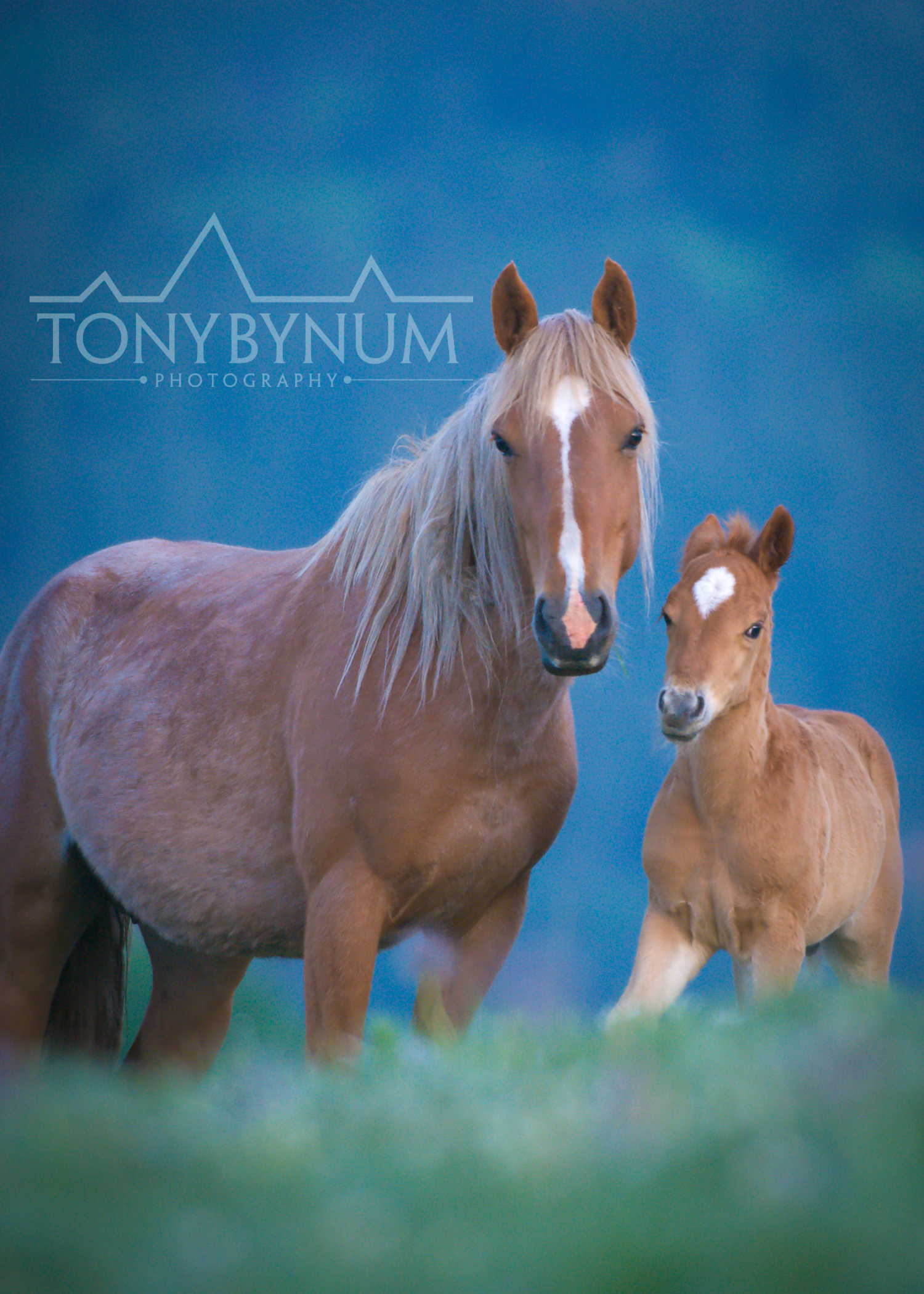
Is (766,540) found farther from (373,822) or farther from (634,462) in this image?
(373,822)

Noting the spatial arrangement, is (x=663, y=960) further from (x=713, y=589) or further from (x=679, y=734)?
(x=713, y=589)

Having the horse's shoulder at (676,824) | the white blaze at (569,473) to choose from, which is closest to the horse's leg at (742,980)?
the horse's shoulder at (676,824)

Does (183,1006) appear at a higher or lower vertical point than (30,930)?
lower

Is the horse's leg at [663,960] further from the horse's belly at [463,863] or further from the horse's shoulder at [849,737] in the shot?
the horse's shoulder at [849,737]

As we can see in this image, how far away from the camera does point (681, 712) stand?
6.00ft

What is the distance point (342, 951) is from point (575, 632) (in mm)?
607

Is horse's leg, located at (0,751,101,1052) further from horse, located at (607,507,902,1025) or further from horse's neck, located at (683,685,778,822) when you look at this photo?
horse's neck, located at (683,685,778,822)

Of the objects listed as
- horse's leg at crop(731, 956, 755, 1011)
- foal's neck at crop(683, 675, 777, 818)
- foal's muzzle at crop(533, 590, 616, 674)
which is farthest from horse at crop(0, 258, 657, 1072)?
horse's leg at crop(731, 956, 755, 1011)

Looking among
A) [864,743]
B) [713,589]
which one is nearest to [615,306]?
[713,589]

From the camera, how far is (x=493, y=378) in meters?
1.79

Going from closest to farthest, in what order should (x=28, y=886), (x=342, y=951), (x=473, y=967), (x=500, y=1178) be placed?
(x=500, y=1178) → (x=342, y=951) → (x=473, y=967) → (x=28, y=886)

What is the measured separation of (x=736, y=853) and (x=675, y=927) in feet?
0.59

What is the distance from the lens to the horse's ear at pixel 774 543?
2014 millimetres

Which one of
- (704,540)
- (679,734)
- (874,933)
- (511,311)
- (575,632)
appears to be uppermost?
(511,311)
